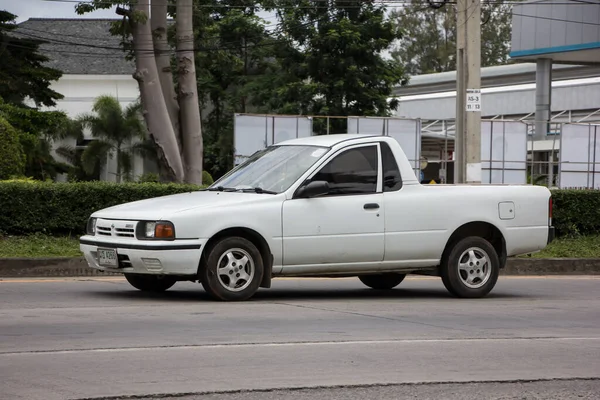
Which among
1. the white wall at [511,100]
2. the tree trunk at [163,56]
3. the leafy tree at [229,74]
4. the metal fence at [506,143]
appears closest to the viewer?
the tree trunk at [163,56]

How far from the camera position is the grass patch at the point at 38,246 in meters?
16.0

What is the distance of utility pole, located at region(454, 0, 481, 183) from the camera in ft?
63.2

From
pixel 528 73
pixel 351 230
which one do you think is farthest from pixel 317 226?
pixel 528 73

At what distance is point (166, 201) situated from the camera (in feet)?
36.9

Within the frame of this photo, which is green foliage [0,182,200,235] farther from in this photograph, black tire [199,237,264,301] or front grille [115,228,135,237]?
black tire [199,237,264,301]

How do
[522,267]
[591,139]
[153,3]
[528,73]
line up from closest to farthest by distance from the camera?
[522,267] → [153,3] → [591,139] → [528,73]

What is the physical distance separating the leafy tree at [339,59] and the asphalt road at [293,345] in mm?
29717

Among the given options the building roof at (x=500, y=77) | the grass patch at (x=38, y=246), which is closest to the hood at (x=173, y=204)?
the grass patch at (x=38, y=246)

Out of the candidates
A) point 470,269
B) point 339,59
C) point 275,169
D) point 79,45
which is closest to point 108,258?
point 275,169

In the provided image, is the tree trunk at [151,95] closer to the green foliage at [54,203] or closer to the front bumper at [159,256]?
the green foliage at [54,203]

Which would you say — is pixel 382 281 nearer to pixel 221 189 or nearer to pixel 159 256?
pixel 221 189

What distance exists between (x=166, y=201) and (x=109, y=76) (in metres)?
39.3

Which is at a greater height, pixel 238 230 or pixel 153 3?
pixel 153 3

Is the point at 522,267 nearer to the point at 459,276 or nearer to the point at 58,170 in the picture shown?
the point at 459,276
